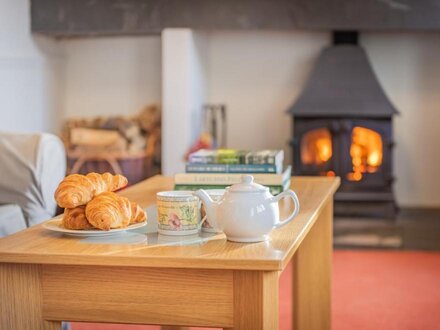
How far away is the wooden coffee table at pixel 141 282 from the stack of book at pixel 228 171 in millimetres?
656

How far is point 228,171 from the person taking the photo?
8.00 feet

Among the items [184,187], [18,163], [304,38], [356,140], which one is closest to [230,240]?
[184,187]

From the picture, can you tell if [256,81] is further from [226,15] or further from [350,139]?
[350,139]

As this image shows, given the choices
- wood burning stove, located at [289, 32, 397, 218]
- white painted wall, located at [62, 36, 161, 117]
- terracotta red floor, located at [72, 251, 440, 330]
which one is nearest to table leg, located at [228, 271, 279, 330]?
terracotta red floor, located at [72, 251, 440, 330]

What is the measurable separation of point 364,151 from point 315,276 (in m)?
2.43

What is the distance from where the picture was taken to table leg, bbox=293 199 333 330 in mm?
2838

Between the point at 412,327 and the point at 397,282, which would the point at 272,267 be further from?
the point at 397,282

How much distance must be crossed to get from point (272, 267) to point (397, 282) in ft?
8.30

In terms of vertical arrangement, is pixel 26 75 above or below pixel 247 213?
above

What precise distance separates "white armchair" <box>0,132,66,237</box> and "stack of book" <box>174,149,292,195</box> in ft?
3.48

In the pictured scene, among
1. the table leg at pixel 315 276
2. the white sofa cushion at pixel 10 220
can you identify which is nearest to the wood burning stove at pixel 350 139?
the table leg at pixel 315 276

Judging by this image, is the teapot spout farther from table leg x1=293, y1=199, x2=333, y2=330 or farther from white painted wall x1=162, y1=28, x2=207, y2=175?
white painted wall x1=162, y1=28, x2=207, y2=175

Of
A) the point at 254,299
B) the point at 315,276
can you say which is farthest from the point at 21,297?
the point at 315,276

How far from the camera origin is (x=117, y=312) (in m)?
1.67
